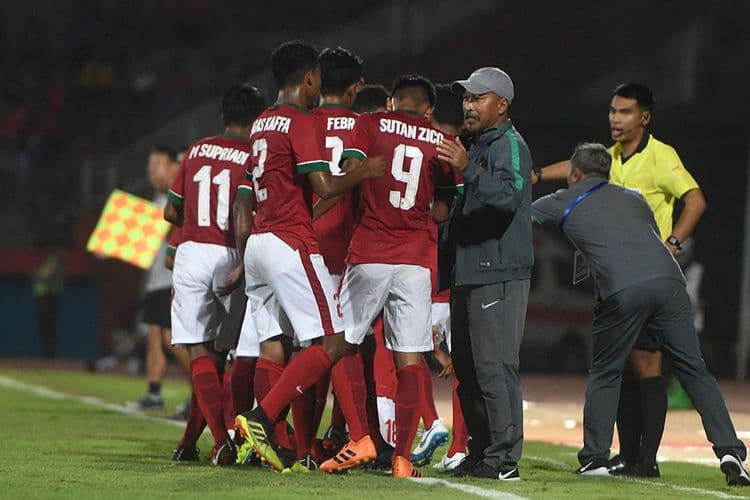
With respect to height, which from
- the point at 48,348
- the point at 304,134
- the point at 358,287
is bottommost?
the point at 48,348

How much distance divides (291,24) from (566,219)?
19877mm

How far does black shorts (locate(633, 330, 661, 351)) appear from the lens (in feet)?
29.1

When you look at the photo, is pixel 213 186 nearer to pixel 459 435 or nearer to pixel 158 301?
pixel 459 435

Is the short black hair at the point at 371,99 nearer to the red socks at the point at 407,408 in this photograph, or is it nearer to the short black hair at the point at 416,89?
the short black hair at the point at 416,89

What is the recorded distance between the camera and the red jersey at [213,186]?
936 cm

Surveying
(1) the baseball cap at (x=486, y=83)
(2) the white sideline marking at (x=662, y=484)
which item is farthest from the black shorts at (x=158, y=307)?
(1) the baseball cap at (x=486, y=83)

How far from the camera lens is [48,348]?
2512cm

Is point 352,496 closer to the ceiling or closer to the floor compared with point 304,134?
closer to the floor

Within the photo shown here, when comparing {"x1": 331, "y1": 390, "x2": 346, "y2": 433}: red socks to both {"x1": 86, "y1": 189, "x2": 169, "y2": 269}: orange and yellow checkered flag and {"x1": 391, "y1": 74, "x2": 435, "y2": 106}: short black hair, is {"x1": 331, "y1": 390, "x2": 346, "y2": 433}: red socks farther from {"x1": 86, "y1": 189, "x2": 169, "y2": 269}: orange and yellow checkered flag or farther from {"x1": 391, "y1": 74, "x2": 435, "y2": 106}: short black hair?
{"x1": 86, "y1": 189, "x2": 169, "y2": 269}: orange and yellow checkered flag

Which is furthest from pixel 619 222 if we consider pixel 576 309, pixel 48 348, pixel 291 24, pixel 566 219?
pixel 291 24

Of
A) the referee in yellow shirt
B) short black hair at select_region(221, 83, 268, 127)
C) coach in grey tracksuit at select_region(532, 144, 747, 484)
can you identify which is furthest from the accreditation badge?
short black hair at select_region(221, 83, 268, 127)

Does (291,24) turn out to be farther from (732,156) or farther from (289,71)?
(289,71)

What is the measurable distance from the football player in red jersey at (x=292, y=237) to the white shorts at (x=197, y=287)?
1050mm

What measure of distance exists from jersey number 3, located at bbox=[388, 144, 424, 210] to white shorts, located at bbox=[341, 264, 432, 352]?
0.37 meters
